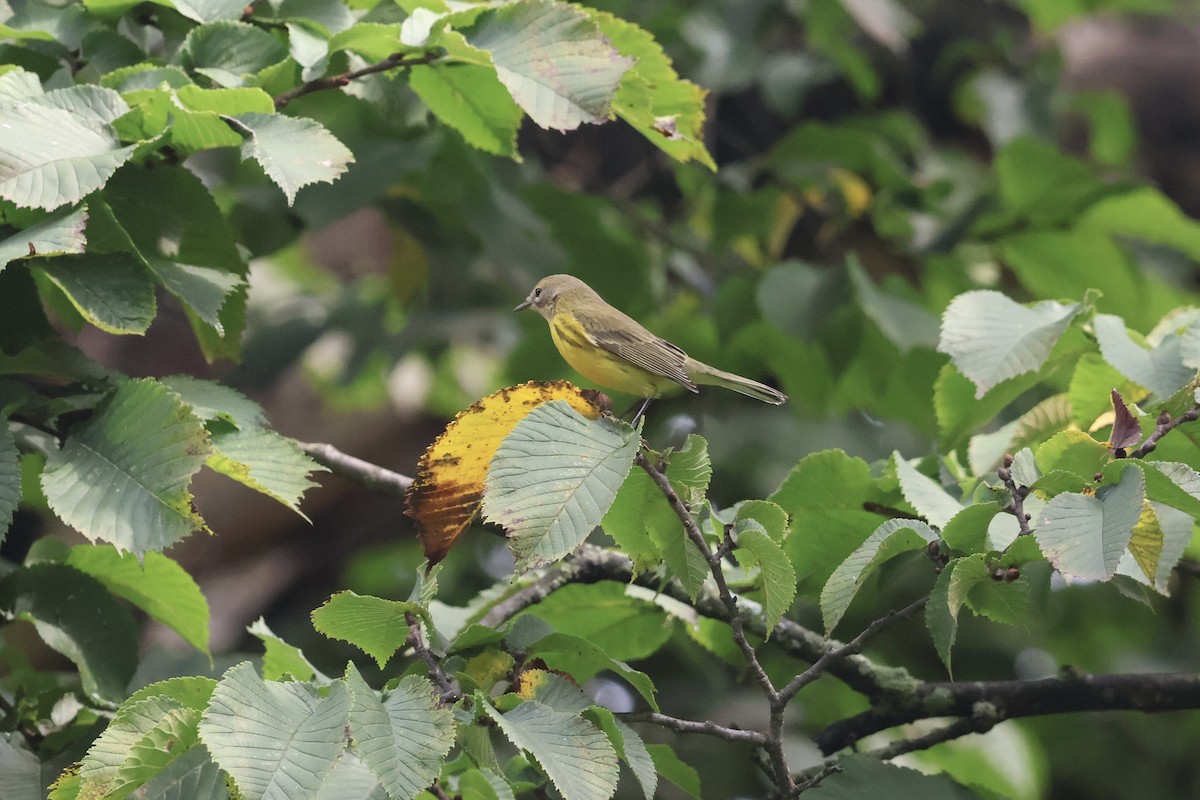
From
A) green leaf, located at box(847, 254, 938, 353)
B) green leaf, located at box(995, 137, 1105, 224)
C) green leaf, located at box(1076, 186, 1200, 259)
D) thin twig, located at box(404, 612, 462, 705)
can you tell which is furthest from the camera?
green leaf, located at box(995, 137, 1105, 224)

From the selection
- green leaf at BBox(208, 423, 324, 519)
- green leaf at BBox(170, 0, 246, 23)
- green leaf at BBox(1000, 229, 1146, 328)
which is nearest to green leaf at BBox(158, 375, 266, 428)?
green leaf at BBox(208, 423, 324, 519)

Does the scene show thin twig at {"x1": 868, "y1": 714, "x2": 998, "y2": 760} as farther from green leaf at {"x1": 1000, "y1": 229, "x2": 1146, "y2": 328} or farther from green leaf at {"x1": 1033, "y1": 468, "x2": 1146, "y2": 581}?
green leaf at {"x1": 1000, "y1": 229, "x2": 1146, "y2": 328}

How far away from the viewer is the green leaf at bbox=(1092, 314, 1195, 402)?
1673 millimetres

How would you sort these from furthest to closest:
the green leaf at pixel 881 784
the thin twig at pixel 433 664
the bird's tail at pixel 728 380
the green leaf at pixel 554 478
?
the bird's tail at pixel 728 380 → the green leaf at pixel 881 784 → the thin twig at pixel 433 664 → the green leaf at pixel 554 478

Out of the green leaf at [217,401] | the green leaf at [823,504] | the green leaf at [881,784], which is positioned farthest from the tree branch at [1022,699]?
the green leaf at [217,401]

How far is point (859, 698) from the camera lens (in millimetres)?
2221

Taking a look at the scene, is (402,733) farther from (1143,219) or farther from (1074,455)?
(1143,219)

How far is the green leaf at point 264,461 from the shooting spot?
147 cm

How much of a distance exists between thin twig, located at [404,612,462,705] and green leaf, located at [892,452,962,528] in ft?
2.07

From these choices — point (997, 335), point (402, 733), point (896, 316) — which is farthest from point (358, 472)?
point (896, 316)

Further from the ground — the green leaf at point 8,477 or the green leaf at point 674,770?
the green leaf at point 8,477

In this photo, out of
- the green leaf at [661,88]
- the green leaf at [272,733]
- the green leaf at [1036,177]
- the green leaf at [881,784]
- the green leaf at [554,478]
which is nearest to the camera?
the green leaf at [272,733]

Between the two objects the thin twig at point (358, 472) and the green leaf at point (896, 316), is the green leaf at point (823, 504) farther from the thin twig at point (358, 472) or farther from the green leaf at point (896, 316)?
the green leaf at point (896, 316)

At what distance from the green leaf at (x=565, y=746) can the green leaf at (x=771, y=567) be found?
252 millimetres
